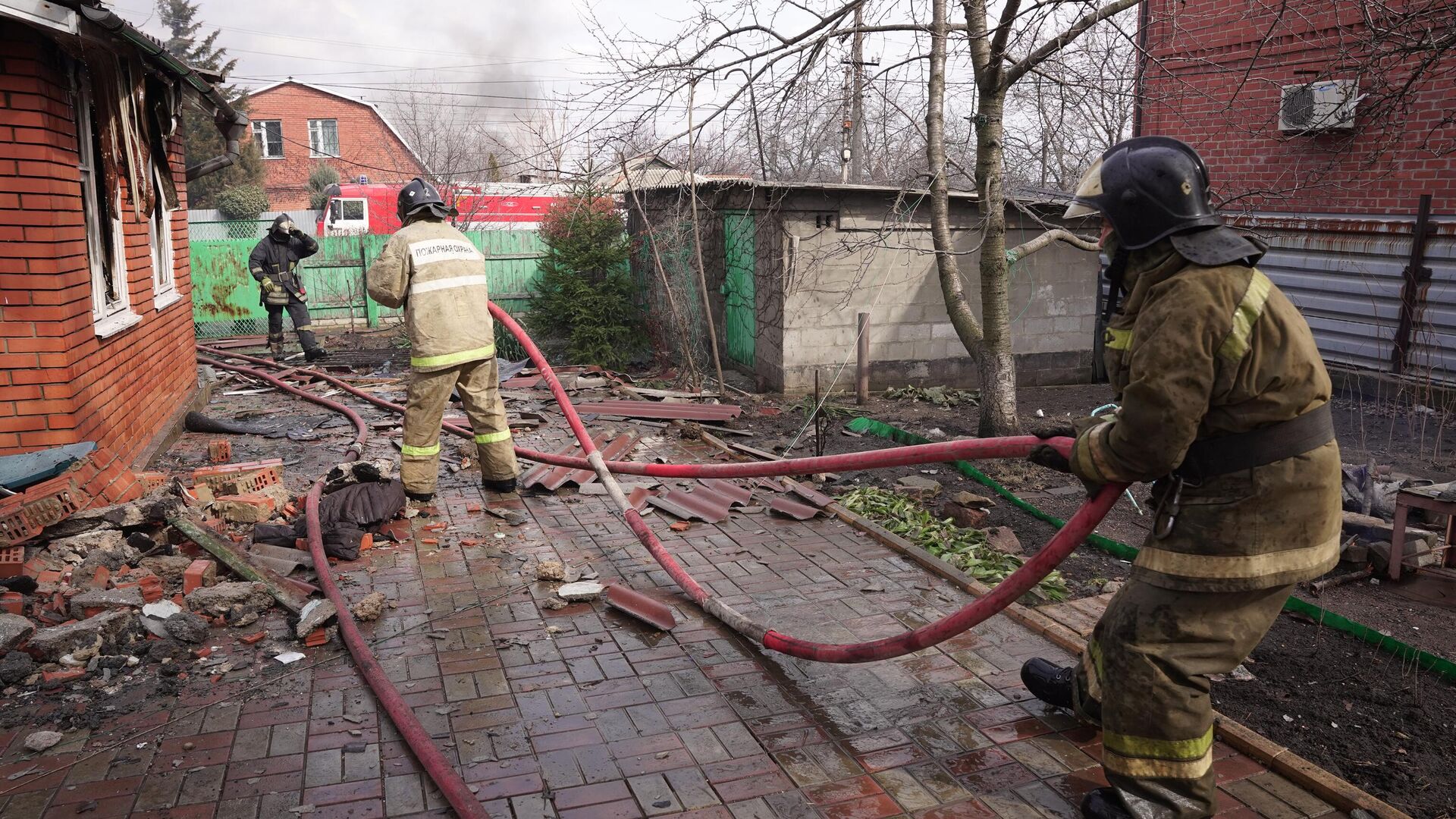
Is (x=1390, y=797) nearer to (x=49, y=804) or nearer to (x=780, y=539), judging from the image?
(x=780, y=539)

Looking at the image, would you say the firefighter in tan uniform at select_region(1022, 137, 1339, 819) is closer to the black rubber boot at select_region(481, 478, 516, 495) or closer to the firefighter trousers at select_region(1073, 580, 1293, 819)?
the firefighter trousers at select_region(1073, 580, 1293, 819)

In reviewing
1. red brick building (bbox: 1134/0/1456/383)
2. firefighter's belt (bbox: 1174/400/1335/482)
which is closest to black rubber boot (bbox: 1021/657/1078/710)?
firefighter's belt (bbox: 1174/400/1335/482)

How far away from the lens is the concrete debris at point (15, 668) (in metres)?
Result: 3.88

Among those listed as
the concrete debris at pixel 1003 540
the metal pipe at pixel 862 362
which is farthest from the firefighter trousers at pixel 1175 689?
the metal pipe at pixel 862 362

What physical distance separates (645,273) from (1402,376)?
999cm

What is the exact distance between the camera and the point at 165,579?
15.9 ft

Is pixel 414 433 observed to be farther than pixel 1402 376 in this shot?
No

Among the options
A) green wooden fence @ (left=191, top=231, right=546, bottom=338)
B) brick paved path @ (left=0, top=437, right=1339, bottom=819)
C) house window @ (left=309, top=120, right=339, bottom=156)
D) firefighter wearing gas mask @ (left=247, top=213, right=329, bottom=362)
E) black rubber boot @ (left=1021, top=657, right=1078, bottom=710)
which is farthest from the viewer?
house window @ (left=309, top=120, right=339, bottom=156)

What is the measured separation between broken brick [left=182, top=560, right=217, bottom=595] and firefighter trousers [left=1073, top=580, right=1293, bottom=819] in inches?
167

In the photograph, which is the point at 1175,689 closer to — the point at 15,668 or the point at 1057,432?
the point at 1057,432

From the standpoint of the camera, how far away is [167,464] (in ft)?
24.5

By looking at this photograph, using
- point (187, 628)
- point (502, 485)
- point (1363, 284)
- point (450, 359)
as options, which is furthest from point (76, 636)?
point (1363, 284)

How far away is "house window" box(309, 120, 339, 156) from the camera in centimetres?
4328

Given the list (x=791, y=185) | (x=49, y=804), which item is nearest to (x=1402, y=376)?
(x=791, y=185)
